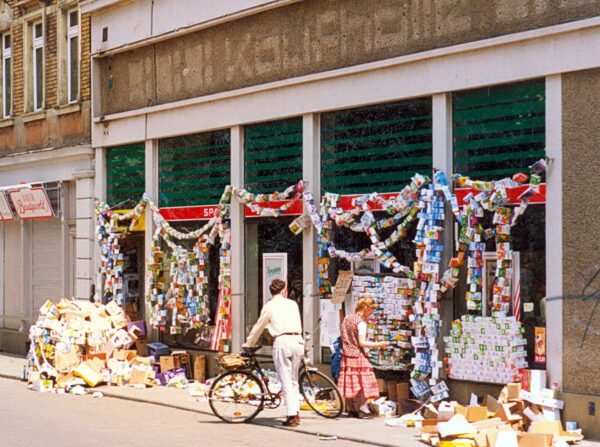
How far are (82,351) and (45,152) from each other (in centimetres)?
612

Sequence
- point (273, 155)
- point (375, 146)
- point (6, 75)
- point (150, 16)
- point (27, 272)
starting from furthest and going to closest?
point (6, 75)
point (27, 272)
point (150, 16)
point (273, 155)
point (375, 146)

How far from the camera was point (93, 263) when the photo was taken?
22391mm

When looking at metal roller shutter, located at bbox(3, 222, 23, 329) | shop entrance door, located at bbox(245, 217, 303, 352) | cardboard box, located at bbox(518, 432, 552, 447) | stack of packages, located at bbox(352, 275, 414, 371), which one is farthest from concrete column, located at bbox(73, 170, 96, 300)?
cardboard box, located at bbox(518, 432, 552, 447)

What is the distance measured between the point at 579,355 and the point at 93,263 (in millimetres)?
11987

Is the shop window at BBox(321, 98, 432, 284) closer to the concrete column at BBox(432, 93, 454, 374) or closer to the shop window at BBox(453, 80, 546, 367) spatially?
the concrete column at BBox(432, 93, 454, 374)

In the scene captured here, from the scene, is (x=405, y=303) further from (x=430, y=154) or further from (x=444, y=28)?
(x=444, y=28)

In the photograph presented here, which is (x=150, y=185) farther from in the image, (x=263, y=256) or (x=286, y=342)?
(x=286, y=342)

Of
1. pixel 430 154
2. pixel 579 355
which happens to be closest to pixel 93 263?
pixel 430 154

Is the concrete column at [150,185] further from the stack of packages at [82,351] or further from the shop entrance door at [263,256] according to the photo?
the shop entrance door at [263,256]

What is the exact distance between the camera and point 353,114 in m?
16.2

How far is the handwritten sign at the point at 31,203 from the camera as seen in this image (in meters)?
23.8

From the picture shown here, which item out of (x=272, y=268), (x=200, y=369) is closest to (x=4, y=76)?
(x=200, y=369)

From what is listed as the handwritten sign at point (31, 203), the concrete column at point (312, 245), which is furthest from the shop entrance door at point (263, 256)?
the handwritten sign at point (31, 203)

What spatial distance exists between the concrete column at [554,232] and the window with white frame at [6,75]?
16.0 meters
